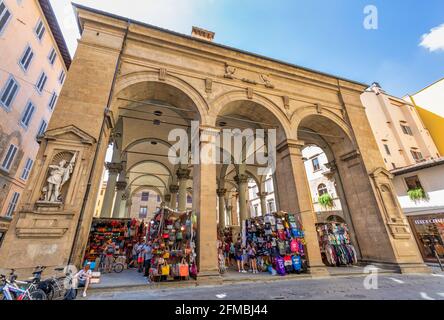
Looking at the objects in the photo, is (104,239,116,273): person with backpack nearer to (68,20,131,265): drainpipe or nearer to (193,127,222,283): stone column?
(68,20,131,265): drainpipe

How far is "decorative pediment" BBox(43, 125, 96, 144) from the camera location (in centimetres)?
655

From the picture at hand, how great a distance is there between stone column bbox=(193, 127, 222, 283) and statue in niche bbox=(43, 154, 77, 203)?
13.6 ft

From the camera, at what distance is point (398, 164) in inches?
756

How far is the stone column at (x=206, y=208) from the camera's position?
680cm

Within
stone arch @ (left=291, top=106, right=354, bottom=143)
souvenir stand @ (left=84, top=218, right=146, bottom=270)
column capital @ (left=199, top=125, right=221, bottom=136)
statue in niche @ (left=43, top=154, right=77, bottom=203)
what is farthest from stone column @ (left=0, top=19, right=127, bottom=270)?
stone arch @ (left=291, top=106, right=354, bottom=143)

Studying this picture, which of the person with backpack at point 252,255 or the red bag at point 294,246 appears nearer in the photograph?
Result: the red bag at point 294,246

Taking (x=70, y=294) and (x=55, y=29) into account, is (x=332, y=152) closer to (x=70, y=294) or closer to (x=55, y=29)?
Answer: (x=70, y=294)

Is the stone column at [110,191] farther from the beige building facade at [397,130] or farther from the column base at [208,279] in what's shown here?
the beige building facade at [397,130]

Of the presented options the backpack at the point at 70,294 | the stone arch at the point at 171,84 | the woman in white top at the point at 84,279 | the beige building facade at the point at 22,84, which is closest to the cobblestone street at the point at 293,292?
the woman in white top at the point at 84,279

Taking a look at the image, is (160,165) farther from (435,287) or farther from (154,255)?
(435,287)

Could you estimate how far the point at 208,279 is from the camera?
21.5ft

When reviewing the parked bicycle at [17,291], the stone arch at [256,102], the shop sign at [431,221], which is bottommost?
the parked bicycle at [17,291]

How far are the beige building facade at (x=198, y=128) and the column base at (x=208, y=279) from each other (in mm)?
30

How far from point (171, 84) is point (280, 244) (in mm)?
8077
